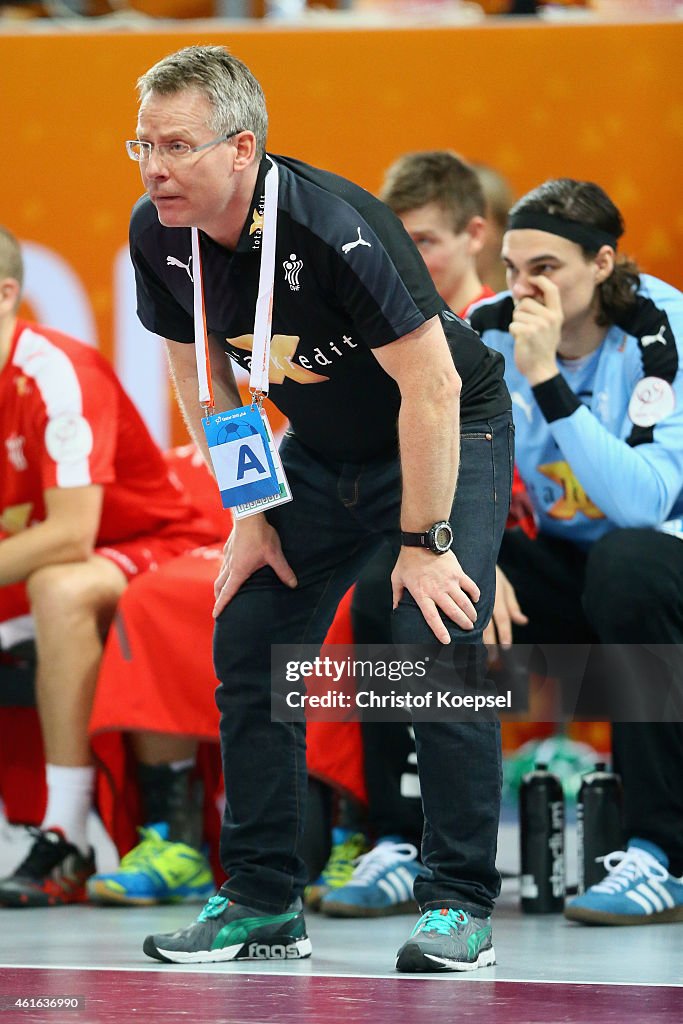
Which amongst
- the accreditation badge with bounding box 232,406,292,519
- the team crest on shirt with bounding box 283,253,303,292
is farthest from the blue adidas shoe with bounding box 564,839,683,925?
the team crest on shirt with bounding box 283,253,303,292

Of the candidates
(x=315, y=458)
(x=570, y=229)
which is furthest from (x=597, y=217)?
(x=315, y=458)

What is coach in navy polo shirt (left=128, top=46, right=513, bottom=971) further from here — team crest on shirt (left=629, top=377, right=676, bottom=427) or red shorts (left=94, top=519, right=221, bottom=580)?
red shorts (left=94, top=519, right=221, bottom=580)

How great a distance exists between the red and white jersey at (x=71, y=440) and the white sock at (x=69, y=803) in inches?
26.6

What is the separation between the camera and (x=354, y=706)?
11.6ft

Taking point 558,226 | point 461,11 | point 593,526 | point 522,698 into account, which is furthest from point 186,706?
point 461,11

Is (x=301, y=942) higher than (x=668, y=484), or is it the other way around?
(x=668, y=484)

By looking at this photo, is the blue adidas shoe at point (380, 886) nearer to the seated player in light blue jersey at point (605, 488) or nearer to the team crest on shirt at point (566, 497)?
the seated player in light blue jersey at point (605, 488)

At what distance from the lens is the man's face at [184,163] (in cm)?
232

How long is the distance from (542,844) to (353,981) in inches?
43.9

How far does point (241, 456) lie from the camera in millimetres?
2502

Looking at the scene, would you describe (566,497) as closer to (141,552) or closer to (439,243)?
(439,243)

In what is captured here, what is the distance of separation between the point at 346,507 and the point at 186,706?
117 cm

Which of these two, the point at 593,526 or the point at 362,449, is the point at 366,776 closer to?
the point at 593,526

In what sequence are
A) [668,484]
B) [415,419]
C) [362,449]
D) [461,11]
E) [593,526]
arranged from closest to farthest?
1. [415,419]
2. [362,449]
3. [668,484]
4. [593,526]
5. [461,11]
